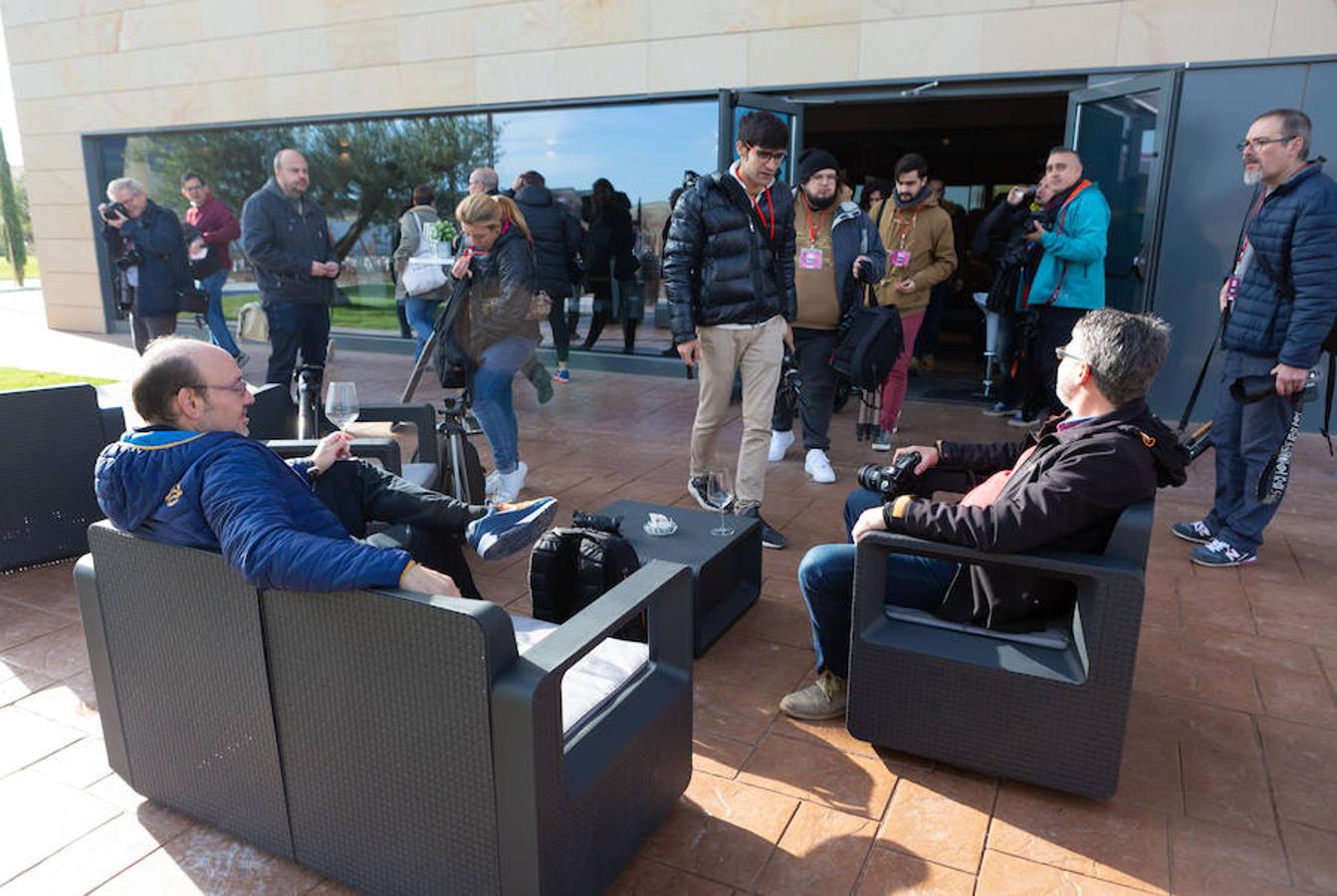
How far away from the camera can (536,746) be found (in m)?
1.62

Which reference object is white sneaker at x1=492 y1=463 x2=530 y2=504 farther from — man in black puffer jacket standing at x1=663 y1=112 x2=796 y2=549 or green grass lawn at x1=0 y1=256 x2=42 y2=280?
green grass lawn at x1=0 y1=256 x2=42 y2=280

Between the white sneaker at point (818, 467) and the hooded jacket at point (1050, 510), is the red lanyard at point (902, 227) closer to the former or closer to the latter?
the white sneaker at point (818, 467)

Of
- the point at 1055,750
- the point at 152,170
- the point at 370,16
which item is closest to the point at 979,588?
the point at 1055,750

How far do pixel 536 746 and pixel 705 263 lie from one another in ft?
9.34

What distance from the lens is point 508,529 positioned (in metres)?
2.51

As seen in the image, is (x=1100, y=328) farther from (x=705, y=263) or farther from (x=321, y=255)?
(x=321, y=255)

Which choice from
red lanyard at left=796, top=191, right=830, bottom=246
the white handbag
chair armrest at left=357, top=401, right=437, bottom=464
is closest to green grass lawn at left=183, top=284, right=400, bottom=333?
the white handbag

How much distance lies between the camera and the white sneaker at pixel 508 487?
185 inches

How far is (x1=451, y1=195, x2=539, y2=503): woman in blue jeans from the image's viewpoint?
13.9 feet

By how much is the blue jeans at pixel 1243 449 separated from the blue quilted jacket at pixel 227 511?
12.1ft

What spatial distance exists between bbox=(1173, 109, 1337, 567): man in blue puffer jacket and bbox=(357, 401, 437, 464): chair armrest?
3.41 metres

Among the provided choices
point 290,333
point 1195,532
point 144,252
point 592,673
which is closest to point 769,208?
point 1195,532

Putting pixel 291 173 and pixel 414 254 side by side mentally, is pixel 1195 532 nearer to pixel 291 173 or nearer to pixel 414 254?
pixel 291 173

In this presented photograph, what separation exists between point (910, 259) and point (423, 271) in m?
3.99
